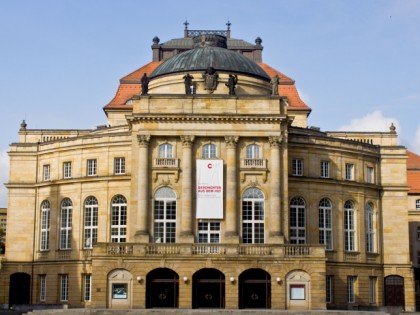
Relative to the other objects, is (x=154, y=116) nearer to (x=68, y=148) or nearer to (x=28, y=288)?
(x=68, y=148)

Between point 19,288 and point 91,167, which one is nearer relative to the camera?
point 91,167

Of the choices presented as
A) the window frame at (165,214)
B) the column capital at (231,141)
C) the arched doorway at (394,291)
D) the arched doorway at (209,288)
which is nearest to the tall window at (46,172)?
the window frame at (165,214)

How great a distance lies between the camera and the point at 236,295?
61000 millimetres

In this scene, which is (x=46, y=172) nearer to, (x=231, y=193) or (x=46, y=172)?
(x=46, y=172)

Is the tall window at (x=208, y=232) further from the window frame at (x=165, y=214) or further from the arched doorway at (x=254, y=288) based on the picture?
the arched doorway at (x=254, y=288)

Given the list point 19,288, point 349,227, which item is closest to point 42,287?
point 19,288

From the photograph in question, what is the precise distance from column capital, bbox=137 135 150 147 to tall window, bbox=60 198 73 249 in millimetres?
13907

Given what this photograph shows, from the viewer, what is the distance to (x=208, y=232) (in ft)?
213

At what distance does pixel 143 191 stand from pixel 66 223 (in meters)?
14.2

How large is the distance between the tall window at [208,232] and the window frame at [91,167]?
14.9m

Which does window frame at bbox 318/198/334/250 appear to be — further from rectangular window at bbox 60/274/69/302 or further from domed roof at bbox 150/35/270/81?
rectangular window at bbox 60/274/69/302

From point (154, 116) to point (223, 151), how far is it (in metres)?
6.31

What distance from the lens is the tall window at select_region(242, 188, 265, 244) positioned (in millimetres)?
65438

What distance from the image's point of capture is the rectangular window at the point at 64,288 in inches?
2933
